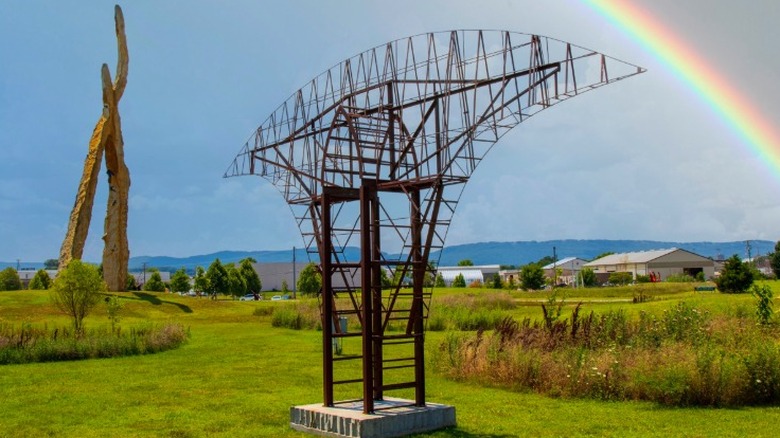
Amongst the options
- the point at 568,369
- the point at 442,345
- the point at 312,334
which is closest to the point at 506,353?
→ the point at 568,369

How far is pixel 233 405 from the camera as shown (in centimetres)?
1351

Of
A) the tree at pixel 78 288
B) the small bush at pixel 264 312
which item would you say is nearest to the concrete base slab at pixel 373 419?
the tree at pixel 78 288

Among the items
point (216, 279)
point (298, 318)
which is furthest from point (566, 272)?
point (298, 318)

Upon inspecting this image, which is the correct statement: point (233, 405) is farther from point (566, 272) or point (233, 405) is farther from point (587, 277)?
point (566, 272)

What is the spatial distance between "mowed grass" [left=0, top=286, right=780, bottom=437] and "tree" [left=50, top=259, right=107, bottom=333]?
491cm

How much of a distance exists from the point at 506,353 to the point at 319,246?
589cm

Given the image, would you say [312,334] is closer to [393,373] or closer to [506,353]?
[393,373]

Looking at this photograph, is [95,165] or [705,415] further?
[95,165]

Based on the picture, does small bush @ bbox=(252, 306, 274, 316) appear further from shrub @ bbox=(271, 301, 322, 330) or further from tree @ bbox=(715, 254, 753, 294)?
tree @ bbox=(715, 254, 753, 294)

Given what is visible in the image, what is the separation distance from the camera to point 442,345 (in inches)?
715

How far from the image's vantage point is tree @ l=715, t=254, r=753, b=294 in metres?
42.4

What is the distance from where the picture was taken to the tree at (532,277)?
78812 mm

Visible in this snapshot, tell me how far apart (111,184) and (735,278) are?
3591cm

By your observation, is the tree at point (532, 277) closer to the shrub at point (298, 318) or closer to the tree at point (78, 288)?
the shrub at point (298, 318)
